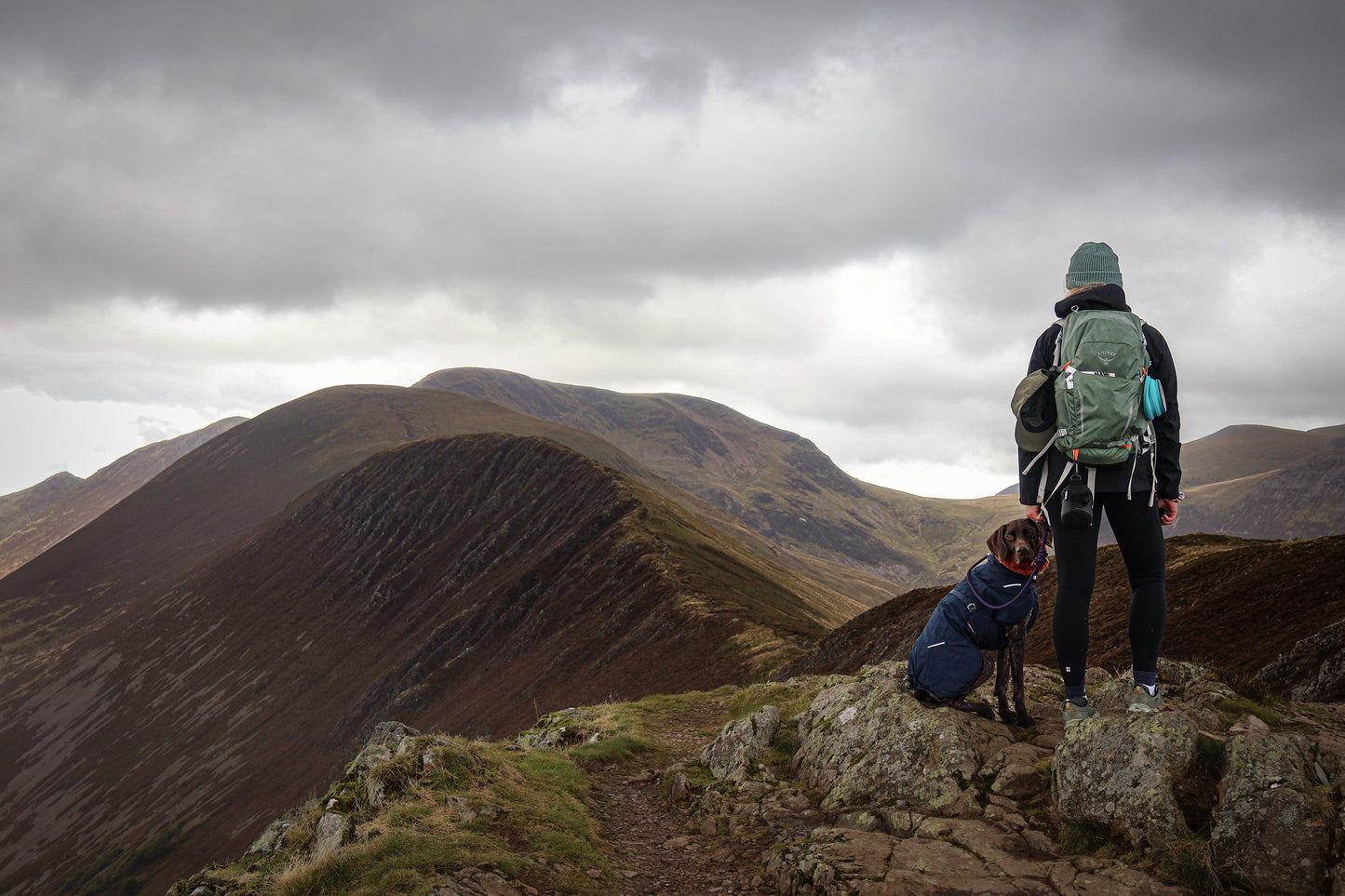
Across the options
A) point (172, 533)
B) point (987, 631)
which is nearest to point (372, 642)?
point (987, 631)

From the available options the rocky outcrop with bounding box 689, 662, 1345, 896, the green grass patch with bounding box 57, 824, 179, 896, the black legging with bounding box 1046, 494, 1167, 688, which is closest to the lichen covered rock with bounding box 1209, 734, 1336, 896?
the rocky outcrop with bounding box 689, 662, 1345, 896

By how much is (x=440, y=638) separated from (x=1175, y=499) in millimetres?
75129

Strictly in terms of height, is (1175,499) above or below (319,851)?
above

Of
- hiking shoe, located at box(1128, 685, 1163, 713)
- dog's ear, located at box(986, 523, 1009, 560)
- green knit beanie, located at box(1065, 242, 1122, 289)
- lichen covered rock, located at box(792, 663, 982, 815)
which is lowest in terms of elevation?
lichen covered rock, located at box(792, 663, 982, 815)

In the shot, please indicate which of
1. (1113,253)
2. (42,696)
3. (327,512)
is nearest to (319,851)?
(1113,253)

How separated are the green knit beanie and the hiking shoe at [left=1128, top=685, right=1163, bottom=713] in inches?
150

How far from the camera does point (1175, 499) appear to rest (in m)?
6.23

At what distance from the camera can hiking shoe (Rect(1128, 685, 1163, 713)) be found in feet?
20.2

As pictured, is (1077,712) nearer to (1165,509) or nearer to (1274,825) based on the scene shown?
(1274,825)

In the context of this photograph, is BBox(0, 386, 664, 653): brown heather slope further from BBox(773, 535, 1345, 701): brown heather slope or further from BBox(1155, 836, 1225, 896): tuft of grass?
BBox(1155, 836, 1225, 896): tuft of grass

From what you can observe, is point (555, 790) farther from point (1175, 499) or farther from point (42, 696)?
point (42, 696)

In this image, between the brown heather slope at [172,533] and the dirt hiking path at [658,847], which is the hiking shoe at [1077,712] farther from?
the brown heather slope at [172,533]

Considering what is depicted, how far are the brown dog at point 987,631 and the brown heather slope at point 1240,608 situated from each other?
284 centimetres

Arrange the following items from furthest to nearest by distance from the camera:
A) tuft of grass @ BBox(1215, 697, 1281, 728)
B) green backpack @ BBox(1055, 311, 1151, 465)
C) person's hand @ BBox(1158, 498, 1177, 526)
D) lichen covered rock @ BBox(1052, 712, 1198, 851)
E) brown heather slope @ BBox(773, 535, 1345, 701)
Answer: brown heather slope @ BBox(773, 535, 1345, 701)
tuft of grass @ BBox(1215, 697, 1281, 728)
person's hand @ BBox(1158, 498, 1177, 526)
green backpack @ BBox(1055, 311, 1151, 465)
lichen covered rock @ BBox(1052, 712, 1198, 851)
